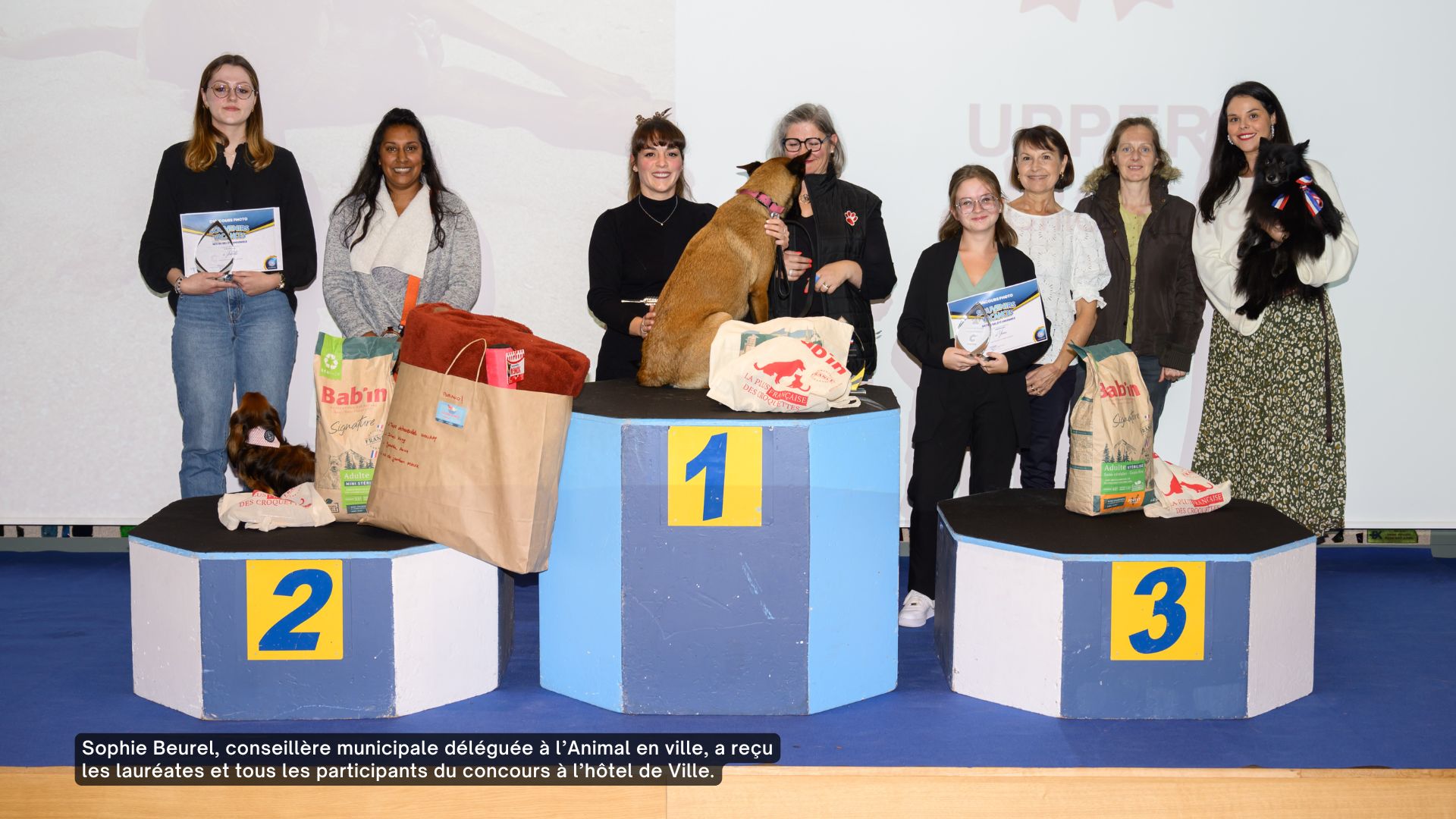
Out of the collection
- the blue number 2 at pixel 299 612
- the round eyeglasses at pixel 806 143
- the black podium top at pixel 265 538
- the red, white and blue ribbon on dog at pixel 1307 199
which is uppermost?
the round eyeglasses at pixel 806 143

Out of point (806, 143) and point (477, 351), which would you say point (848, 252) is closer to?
point (806, 143)

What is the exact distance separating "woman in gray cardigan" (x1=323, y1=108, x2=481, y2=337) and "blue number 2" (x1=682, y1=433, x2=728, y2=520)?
1526 millimetres

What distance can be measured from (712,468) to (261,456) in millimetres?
1340

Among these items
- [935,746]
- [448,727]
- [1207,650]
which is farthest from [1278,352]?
[448,727]

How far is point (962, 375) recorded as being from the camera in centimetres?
368

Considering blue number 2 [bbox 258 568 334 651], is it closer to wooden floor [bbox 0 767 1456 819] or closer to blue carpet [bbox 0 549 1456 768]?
blue carpet [bbox 0 549 1456 768]

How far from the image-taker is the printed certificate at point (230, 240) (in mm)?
4016

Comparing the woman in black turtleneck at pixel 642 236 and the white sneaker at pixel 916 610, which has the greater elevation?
the woman in black turtleneck at pixel 642 236

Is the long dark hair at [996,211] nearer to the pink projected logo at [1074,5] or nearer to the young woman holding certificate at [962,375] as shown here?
the young woman holding certificate at [962,375]

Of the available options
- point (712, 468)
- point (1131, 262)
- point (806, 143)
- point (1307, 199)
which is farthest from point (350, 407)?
point (1307, 199)

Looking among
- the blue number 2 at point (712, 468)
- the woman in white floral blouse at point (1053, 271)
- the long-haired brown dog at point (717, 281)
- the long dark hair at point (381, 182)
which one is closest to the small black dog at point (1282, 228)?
the woman in white floral blouse at point (1053, 271)

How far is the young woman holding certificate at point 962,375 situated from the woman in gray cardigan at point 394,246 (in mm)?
1604

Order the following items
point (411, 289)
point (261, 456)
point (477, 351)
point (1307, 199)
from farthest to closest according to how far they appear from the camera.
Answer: point (411, 289) < point (1307, 199) < point (261, 456) < point (477, 351)

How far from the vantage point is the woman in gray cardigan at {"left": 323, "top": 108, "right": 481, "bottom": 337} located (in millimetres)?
4082
